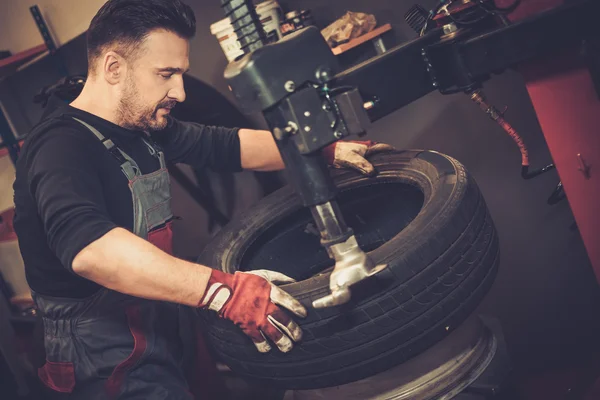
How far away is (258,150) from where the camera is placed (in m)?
1.81

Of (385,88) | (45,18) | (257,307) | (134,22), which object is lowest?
(257,307)

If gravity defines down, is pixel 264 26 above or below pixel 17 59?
below

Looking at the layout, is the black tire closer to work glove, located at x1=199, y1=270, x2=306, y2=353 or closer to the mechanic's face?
work glove, located at x1=199, y1=270, x2=306, y2=353

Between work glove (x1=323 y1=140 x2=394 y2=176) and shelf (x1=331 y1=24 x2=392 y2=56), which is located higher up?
shelf (x1=331 y1=24 x2=392 y2=56)

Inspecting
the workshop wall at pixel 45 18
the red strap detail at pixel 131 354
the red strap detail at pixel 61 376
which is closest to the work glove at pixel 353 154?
the red strap detail at pixel 131 354

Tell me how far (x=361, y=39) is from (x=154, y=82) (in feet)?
2.50

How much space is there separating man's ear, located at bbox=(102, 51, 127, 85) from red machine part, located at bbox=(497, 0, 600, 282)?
94 cm

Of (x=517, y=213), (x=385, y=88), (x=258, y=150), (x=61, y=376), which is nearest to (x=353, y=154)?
(x=258, y=150)

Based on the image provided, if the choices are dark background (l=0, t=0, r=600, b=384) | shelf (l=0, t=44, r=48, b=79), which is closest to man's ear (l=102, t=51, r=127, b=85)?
dark background (l=0, t=0, r=600, b=384)

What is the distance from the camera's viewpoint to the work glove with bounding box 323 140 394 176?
64.5 inches

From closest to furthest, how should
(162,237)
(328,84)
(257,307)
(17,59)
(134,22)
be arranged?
(328,84) → (257,307) → (134,22) → (162,237) → (17,59)

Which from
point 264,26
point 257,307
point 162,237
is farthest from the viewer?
point 264,26

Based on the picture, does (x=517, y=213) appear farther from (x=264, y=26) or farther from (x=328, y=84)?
(x=328, y=84)

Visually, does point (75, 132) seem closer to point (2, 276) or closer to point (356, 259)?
point (356, 259)
